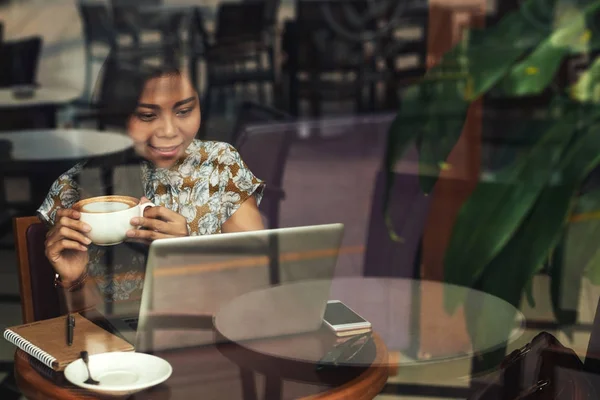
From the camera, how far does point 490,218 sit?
1221 mm

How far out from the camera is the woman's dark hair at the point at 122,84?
1.36 meters

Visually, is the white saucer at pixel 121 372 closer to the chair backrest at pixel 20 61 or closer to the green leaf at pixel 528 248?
the green leaf at pixel 528 248

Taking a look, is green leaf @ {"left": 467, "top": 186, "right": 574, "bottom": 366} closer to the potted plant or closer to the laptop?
the potted plant

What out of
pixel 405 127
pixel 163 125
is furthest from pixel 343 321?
pixel 405 127

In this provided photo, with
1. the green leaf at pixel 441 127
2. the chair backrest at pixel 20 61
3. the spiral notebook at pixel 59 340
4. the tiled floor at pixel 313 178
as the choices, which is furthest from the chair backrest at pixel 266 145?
the chair backrest at pixel 20 61

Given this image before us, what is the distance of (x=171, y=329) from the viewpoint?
1028 millimetres

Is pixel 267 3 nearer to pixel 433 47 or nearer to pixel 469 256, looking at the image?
pixel 433 47

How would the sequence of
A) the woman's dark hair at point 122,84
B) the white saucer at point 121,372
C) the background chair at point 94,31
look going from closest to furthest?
Result: the white saucer at point 121,372, the woman's dark hair at point 122,84, the background chair at point 94,31

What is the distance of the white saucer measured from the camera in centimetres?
93

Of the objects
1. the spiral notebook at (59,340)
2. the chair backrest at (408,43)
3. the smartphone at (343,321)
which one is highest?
the chair backrest at (408,43)

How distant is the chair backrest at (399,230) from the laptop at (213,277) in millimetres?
657

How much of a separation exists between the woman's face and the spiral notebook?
28 centimetres

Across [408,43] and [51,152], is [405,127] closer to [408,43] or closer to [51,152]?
[408,43]

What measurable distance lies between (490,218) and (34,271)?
72 cm
